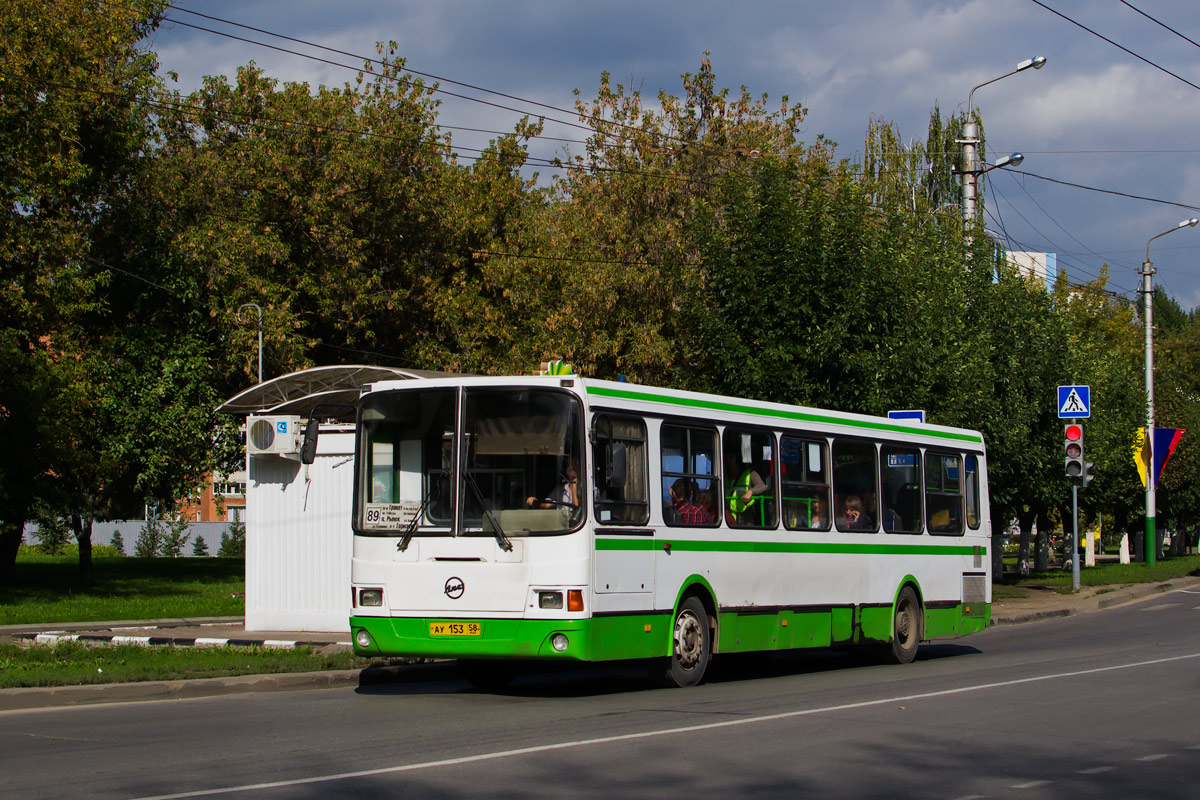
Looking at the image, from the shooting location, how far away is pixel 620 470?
1270 centimetres

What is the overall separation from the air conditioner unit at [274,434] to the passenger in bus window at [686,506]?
6.81 meters

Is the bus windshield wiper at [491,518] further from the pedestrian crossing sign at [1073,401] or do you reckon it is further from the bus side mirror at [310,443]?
the pedestrian crossing sign at [1073,401]

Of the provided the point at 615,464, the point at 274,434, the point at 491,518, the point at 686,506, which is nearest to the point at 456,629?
the point at 491,518

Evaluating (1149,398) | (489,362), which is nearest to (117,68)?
(489,362)

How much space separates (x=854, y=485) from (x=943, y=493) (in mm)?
2494

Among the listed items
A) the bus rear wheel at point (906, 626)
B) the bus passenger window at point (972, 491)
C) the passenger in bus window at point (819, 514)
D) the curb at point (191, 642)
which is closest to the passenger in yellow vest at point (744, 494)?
the passenger in bus window at point (819, 514)

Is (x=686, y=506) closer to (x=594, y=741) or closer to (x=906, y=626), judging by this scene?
(x=594, y=741)

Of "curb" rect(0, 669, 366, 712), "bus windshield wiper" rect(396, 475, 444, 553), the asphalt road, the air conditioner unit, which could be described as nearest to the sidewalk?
"curb" rect(0, 669, 366, 712)

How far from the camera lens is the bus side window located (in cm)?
1241

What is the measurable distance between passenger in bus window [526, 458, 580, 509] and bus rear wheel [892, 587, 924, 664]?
6.55 metres

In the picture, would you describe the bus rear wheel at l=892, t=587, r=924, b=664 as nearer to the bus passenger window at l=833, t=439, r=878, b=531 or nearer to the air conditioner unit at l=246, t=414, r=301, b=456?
the bus passenger window at l=833, t=439, r=878, b=531

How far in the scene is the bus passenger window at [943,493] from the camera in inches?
710

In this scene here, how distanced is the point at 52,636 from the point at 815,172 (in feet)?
53.9

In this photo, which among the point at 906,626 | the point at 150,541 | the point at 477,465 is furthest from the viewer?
the point at 150,541
